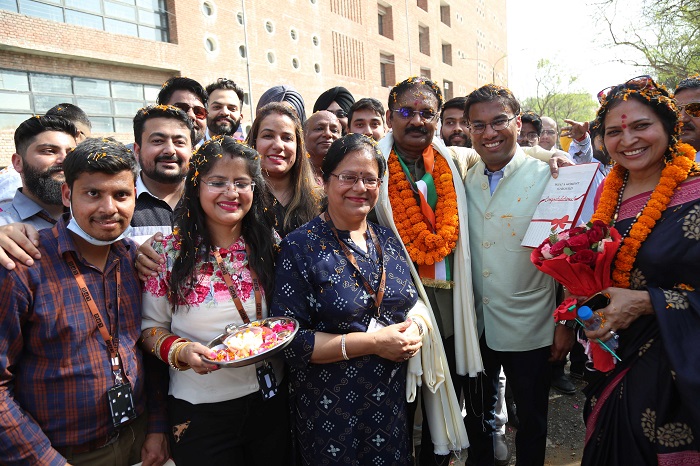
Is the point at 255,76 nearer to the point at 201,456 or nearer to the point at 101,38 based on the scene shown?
the point at 101,38

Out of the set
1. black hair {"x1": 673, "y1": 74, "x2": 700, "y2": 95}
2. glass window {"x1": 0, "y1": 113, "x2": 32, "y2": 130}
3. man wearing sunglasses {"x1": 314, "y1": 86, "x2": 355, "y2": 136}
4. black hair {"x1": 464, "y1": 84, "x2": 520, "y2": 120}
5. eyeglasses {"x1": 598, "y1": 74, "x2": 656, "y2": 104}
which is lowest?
eyeglasses {"x1": 598, "y1": 74, "x2": 656, "y2": 104}

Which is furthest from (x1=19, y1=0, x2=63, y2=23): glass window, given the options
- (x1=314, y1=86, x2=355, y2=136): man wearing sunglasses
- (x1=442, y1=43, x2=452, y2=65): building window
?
(x1=442, y1=43, x2=452, y2=65): building window

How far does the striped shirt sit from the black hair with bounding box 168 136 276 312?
0.36 metres

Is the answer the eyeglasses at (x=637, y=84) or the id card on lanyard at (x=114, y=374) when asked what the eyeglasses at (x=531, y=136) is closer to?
the eyeglasses at (x=637, y=84)

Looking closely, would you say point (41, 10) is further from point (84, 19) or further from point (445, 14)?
point (445, 14)

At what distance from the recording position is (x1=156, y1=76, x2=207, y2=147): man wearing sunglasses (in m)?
3.96

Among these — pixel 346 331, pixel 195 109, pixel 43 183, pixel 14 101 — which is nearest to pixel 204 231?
pixel 346 331

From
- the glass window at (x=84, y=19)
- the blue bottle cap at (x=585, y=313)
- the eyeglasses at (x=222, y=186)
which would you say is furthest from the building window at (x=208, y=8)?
the blue bottle cap at (x=585, y=313)

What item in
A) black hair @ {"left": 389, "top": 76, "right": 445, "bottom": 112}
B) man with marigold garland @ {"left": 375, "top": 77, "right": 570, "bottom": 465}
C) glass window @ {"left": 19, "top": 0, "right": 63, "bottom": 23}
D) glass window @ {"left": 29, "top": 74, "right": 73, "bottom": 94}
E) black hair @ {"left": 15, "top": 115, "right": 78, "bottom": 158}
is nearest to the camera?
man with marigold garland @ {"left": 375, "top": 77, "right": 570, "bottom": 465}

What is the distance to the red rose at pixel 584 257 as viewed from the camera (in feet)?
6.84

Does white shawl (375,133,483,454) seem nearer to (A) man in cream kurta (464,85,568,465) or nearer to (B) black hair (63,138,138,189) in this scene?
(A) man in cream kurta (464,85,568,465)

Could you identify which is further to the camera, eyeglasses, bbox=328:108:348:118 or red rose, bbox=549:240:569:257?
eyeglasses, bbox=328:108:348:118

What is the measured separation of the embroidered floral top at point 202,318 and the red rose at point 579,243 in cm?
163

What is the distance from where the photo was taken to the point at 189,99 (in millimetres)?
Answer: 3980
